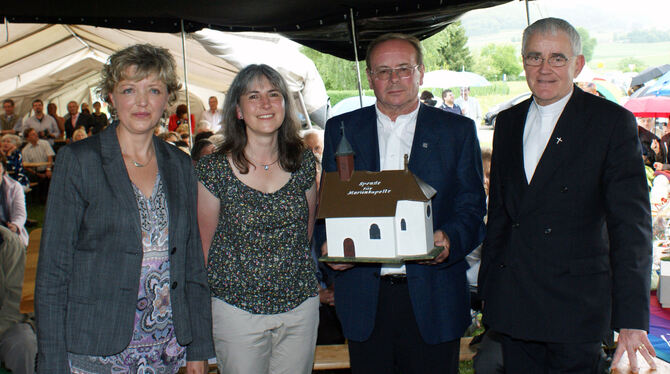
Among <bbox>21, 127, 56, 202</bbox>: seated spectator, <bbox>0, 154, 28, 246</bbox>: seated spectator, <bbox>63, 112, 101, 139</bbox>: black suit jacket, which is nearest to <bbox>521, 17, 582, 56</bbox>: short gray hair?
A: <bbox>0, 154, 28, 246</bbox>: seated spectator

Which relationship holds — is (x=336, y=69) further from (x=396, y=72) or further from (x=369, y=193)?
(x=369, y=193)

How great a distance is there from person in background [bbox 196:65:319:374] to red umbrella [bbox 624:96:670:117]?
27.1 ft

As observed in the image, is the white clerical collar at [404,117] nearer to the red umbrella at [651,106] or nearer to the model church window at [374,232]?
the model church window at [374,232]

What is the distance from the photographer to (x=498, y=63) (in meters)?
82.9

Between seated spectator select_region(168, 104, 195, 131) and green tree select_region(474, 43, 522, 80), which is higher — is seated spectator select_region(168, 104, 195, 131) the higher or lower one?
the lower one

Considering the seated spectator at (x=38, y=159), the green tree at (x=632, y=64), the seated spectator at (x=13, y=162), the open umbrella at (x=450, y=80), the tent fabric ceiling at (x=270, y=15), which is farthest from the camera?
the green tree at (x=632, y=64)

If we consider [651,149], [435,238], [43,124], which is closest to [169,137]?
[435,238]

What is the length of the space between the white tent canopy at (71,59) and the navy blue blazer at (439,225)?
187 inches

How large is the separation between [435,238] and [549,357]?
2.18 feet

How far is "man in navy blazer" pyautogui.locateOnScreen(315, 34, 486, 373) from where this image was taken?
2.44 meters

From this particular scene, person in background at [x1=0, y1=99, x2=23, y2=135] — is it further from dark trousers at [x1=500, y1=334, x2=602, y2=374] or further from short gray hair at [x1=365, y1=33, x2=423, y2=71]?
dark trousers at [x1=500, y1=334, x2=602, y2=374]

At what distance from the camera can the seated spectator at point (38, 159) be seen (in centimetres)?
1257

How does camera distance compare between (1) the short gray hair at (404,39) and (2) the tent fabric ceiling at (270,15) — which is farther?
(2) the tent fabric ceiling at (270,15)

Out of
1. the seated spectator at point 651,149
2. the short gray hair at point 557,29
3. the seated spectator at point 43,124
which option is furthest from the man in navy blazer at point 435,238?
the seated spectator at point 43,124
